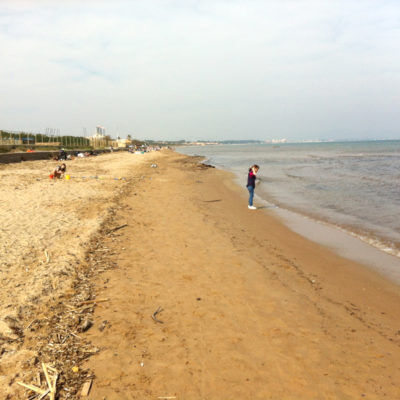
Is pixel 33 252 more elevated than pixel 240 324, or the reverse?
pixel 33 252

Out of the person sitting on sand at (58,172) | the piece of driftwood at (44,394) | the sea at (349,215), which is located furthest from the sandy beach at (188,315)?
the person sitting on sand at (58,172)

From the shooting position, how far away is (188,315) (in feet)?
14.8

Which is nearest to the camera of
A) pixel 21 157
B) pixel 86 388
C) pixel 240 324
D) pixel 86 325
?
pixel 86 388

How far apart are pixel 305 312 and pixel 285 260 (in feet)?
8.09

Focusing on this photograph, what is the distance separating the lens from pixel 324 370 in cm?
348

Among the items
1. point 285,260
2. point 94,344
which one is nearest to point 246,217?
point 285,260

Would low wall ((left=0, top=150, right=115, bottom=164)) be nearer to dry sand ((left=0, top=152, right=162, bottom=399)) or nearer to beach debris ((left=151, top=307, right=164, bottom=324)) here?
dry sand ((left=0, top=152, right=162, bottom=399))

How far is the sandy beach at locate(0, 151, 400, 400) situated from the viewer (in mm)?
3266

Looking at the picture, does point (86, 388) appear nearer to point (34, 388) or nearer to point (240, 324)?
point (34, 388)

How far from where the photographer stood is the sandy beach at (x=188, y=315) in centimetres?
327

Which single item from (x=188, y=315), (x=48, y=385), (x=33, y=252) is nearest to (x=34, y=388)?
(x=48, y=385)

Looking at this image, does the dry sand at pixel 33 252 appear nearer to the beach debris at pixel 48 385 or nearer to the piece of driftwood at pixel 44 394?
the beach debris at pixel 48 385

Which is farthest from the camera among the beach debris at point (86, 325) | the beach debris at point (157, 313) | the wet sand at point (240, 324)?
the beach debris at point (157, 313)

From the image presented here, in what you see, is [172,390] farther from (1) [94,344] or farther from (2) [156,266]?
(2) [156,266]
